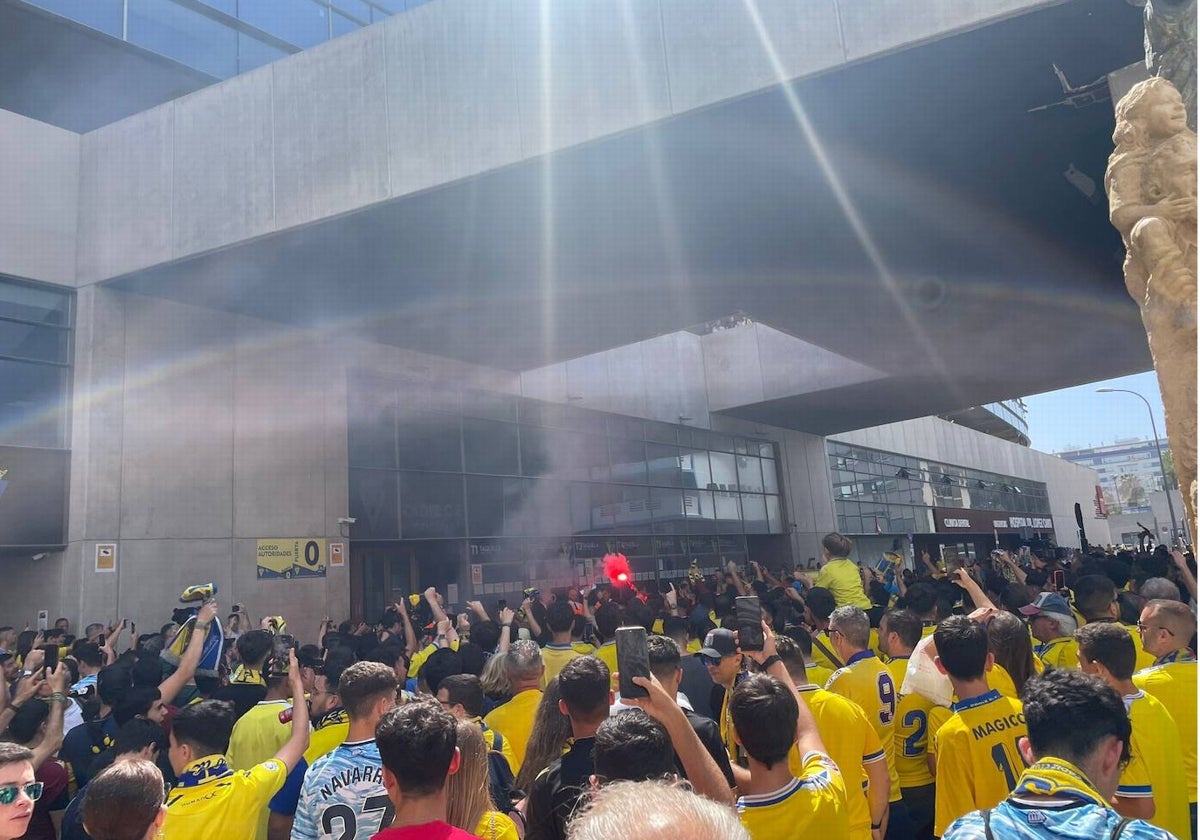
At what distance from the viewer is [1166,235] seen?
3002 mm

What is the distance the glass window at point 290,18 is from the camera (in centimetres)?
1852

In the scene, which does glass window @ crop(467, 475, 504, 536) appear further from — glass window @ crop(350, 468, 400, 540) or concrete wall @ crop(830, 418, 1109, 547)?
concrete wall @ crop(830, 418, 1109, 547)

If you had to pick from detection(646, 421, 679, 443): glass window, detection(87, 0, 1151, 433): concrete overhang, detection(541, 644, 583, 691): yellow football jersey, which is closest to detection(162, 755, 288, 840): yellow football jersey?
detection(541, 644, 583, 691): yellow football jersey

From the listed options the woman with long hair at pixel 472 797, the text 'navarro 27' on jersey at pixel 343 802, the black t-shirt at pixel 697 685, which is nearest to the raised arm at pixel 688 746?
the woman with long hair at pixel 472 797

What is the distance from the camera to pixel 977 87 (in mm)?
9883

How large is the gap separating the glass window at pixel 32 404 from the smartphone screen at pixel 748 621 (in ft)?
39.2

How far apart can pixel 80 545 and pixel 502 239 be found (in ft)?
25.3

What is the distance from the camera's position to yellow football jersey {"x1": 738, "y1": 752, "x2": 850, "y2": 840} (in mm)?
2820

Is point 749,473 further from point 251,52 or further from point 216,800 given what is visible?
point 216,800

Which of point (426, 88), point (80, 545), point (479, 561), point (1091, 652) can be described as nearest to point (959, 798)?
point (1091, 652)

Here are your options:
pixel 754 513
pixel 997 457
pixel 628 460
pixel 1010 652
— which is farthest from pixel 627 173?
pixel 997 457

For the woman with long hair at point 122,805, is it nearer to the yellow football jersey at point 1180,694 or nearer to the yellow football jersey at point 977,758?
the yellow football jersey at point 977,758

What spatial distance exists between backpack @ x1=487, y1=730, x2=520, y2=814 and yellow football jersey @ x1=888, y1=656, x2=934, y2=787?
230 cm

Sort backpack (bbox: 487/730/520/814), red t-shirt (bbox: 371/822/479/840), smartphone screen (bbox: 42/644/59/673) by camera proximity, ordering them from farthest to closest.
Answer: smartphone screen (bbox: 42/644/59/673) → backpack (bbox: 487/730/520/814) → red t-shirt (bbox: 371/822/479/840)
